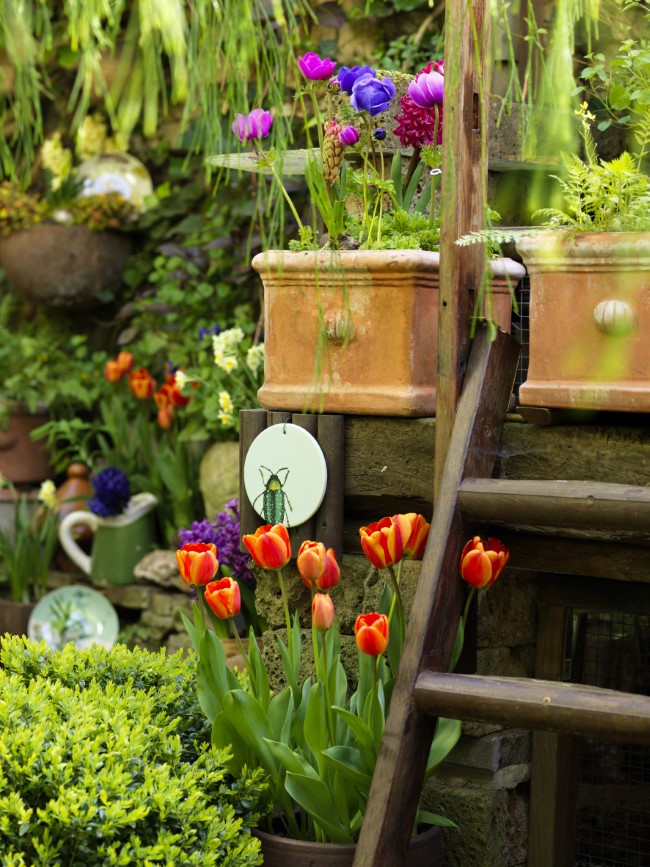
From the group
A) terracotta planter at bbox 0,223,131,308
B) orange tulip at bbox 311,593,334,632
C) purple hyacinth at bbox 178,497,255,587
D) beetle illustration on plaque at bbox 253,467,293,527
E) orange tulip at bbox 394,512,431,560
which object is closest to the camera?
orange tulip at bbox 311,593,334,632

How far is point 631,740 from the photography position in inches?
57.4

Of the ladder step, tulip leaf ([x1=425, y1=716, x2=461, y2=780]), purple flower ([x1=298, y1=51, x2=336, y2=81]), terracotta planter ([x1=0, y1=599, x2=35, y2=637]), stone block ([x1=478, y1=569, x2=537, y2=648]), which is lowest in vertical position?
terracotta planter ([x1=0, y1=599, x2=35, y2=637])

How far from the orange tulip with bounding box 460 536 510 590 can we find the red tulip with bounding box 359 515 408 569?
10 cm

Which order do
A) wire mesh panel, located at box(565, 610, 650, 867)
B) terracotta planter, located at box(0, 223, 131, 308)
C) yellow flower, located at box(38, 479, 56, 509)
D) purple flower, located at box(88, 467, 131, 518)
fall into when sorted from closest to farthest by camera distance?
wire mesh panel, located at box(565, 610, 650, 867) < purple flower, located at box(88, 467, 131, 518) < yellow flower, located at box(38, 479, 56, 509) < terracotta planter, located at box(0, 223, 131, 308)

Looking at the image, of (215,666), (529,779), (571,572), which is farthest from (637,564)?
(215,666)

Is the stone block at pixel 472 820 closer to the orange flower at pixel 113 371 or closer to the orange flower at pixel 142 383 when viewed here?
the orange flower at pixel 142 383

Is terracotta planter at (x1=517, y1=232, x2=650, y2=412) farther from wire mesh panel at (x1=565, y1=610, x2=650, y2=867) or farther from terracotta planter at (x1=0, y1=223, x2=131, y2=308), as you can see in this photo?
terracotta planter at (x1=0, y1=223, x2=131, y2=308)

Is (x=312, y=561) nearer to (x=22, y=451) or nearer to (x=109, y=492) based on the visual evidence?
(x=109, y=492)

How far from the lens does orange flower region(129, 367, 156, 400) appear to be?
4047 mm

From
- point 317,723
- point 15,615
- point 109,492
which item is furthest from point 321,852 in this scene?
point 15,615

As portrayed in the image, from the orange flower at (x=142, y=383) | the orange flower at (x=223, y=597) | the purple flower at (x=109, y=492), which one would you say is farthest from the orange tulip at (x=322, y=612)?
the orange flower at (x=142, y=383)

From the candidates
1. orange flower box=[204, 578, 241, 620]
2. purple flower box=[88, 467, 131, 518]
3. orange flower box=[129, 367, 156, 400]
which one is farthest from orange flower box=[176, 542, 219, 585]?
orange flower box=[129, 367, 156, 400]

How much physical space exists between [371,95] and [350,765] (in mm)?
1108

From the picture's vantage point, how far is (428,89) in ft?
6.49
